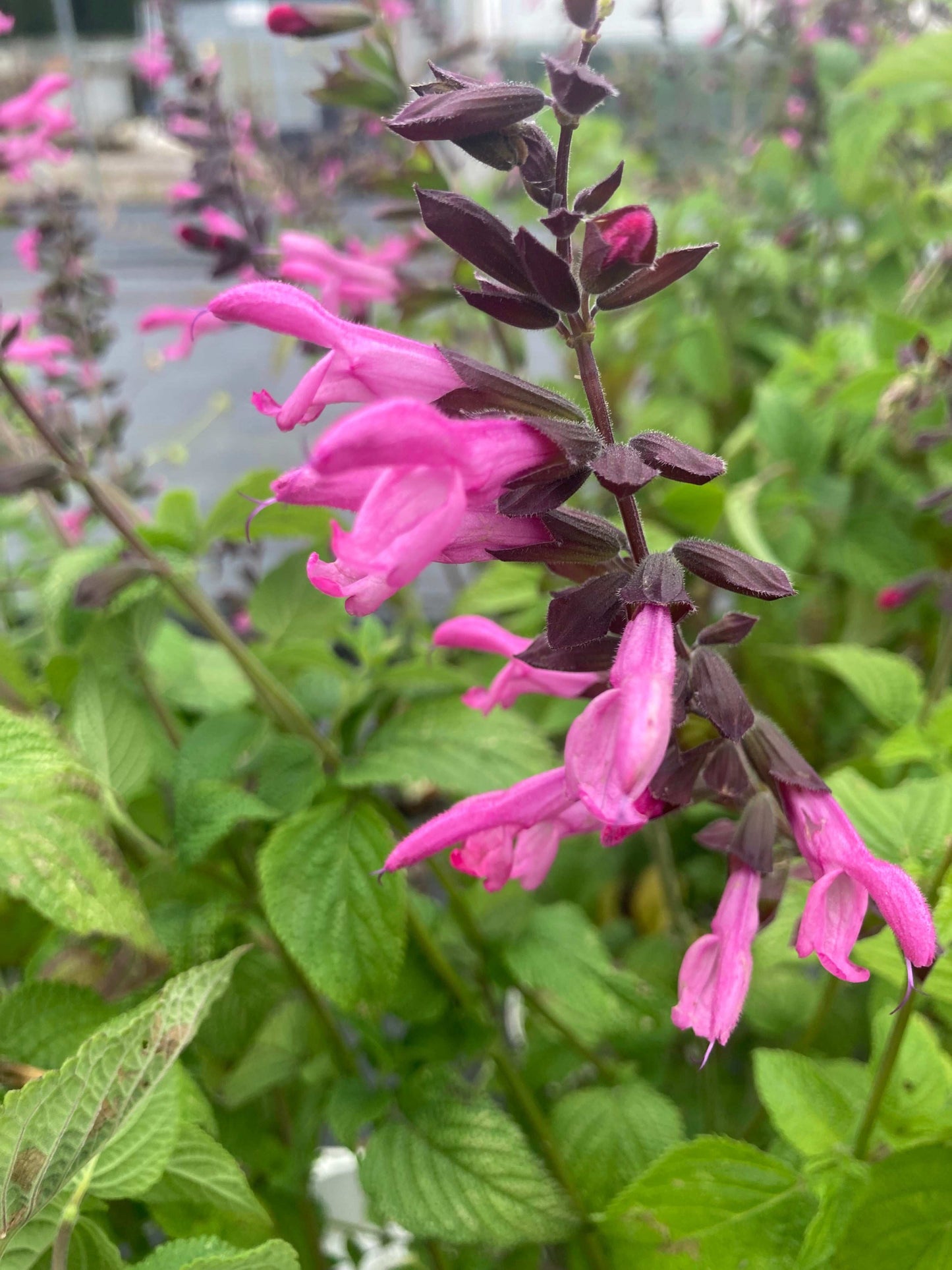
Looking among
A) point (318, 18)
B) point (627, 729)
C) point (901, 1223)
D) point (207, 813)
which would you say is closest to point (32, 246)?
point (318, 18)

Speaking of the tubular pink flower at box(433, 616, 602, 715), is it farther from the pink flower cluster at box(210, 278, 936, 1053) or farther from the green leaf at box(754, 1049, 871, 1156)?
the green leaf at box(754, 1049, 871, 1156)

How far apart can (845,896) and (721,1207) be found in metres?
0.18

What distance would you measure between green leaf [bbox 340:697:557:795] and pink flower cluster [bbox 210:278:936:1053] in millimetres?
103

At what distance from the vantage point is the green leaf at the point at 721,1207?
0.45m

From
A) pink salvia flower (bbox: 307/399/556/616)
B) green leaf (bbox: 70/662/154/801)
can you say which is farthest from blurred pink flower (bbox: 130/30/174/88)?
pink salvia flower (bbox: 307/399/556/616)

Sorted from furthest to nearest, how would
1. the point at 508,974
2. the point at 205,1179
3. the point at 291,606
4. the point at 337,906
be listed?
the point at 291,606 → the point at 508,974 → the point at 337,906 → the point at 205,1179

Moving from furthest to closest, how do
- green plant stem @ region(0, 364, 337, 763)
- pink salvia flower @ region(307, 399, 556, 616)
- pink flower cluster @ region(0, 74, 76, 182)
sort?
pink flower cluster @ region(0, 74, 76, 182)
green plant stem @ region(0, 364, 337, 763)
pink salvia flower @ region(307, 399, 556, 616)

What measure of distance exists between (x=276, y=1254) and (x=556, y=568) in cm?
26

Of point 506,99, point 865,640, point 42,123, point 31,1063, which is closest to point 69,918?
point 31,1063

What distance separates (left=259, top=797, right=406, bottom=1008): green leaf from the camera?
508 mm

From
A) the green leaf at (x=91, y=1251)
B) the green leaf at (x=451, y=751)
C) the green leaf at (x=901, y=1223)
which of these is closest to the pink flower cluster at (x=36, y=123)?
the green leaf at (x=451, y=751)

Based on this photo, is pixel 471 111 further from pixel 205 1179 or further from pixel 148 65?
pixel 148 65

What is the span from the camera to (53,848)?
429 millimetres

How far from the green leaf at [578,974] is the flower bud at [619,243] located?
42cm
